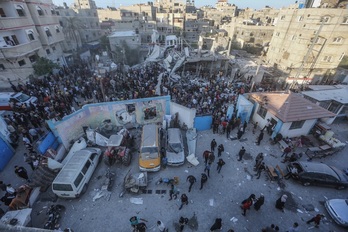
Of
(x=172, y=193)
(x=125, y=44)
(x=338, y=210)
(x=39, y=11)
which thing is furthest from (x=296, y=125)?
(x=39, y=11)

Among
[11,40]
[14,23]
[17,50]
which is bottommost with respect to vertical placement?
[17,50]

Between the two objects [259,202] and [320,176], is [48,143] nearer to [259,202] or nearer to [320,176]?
[259,202]

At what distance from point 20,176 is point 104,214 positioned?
5482 mm

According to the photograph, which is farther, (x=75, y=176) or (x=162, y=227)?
(x=75, y=176)

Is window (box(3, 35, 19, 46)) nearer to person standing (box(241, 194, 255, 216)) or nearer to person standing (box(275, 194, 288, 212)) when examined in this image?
person standing (box(241, 194, 255, 216))

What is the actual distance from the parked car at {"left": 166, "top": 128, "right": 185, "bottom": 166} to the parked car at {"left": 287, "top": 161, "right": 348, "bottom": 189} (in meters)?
6.40

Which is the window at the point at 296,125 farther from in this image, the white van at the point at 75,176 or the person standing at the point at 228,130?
the white van at the point at 75,176

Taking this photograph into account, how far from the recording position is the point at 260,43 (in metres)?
39.1

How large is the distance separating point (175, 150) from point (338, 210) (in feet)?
26.9

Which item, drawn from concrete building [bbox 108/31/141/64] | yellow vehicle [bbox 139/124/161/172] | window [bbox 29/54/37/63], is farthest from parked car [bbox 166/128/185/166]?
concrete building [bbox 108/31/141/64]

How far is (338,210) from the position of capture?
24.7ft

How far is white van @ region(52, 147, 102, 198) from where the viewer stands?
7871 millimetres

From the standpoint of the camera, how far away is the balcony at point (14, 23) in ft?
53.7

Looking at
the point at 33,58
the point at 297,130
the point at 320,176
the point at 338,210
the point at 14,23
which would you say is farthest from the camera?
the point at 33,58
